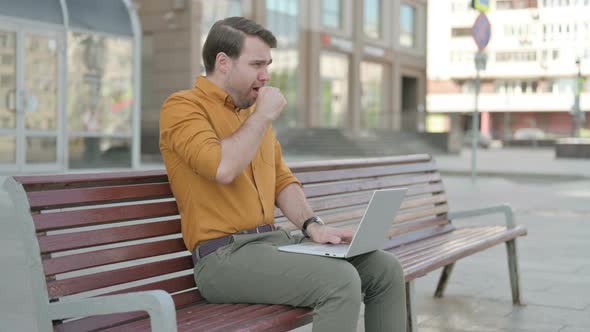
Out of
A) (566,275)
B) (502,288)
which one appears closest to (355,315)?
(502,288)

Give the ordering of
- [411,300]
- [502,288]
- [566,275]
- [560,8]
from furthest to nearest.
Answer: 1. [560,8]
2. [566,275]
3. [502,288]
4. [411,300]

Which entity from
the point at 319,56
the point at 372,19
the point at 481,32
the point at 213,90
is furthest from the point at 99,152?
the point at 372,19

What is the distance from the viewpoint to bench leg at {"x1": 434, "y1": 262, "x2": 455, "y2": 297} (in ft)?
17.8

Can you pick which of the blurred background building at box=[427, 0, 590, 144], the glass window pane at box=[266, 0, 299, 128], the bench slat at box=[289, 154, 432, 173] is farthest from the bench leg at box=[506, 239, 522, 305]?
the blurred background building at box=[427, 0, 590, 144]

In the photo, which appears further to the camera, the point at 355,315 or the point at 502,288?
the point at 502,288

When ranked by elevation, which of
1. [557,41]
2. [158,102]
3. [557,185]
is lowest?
[557,185]

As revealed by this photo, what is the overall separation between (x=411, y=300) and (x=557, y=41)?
3046 inches

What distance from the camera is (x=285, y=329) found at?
9.50ft

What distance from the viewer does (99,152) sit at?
18375 millimetres

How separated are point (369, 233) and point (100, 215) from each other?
3.25 feet

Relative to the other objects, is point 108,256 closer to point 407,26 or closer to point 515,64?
point 407,26

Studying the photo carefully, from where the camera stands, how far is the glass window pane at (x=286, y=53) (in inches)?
1348

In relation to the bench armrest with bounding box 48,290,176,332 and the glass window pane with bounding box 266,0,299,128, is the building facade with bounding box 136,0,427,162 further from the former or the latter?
the bench armrest with bounding box 48,290,176,332

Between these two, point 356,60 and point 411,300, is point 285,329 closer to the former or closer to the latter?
point 411,300
